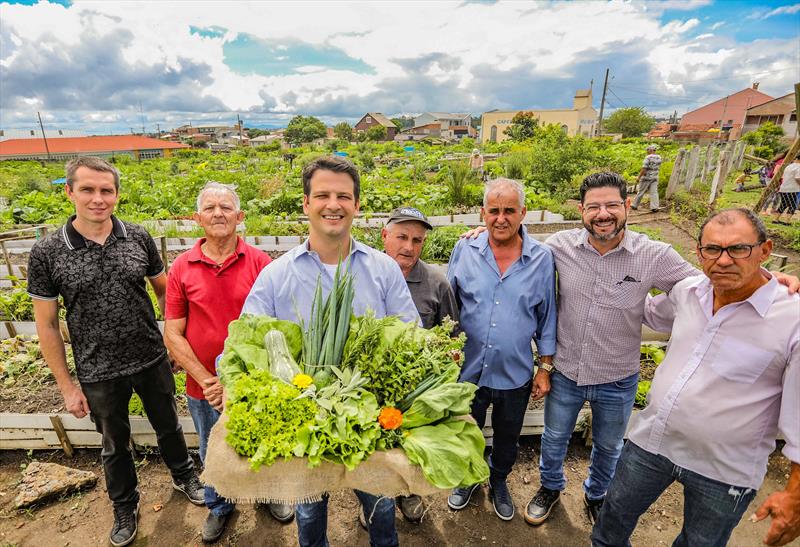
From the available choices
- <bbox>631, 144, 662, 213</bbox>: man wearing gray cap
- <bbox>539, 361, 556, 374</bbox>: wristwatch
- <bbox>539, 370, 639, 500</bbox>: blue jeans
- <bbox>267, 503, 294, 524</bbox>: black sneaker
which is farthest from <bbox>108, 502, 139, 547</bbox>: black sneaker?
<bbox>631, 144, 662, 213</bbox>: man wearing gray cap

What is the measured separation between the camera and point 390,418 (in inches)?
58.2

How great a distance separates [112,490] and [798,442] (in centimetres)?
410

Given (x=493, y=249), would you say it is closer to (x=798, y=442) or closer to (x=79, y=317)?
(x=798, y=442)

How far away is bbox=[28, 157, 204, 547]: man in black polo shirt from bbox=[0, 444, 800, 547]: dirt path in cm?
30

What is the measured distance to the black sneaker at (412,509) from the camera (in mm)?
3127

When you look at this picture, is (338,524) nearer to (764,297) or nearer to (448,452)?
(448,452)

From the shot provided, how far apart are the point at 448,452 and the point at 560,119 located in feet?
226

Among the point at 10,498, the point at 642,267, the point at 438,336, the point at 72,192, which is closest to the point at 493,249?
the point at 642,267

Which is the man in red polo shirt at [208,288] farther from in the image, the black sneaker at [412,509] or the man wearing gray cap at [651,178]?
the man wearing gray cap at [651,178]

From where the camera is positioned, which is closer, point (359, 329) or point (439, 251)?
point (359, 329)

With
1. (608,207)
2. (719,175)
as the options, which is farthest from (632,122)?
(608,207)

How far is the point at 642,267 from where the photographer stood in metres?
2.50

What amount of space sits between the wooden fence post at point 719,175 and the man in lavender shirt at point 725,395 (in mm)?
10581

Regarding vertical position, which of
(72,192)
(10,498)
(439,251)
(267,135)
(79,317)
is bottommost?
(10,498)
